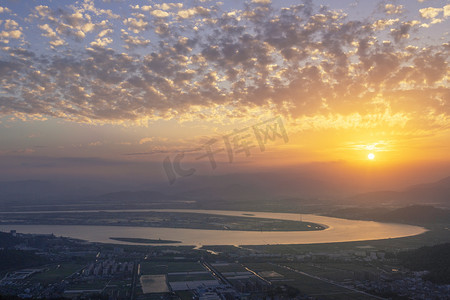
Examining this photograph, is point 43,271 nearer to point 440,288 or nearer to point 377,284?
point 377,284

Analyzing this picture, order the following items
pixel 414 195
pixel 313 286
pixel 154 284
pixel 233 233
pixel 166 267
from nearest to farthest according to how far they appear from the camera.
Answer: pixel 313 286, pixel 154 284, pixel 166 267, pixel 233 233, pixel 414 195

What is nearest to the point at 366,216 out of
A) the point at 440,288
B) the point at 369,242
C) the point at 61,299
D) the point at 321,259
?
the point at 369,242

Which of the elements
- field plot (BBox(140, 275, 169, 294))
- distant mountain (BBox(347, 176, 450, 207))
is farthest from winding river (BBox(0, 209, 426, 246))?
distant mountain (BBox(347, 176, 450, 207))

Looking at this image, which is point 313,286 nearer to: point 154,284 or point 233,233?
point 154,284

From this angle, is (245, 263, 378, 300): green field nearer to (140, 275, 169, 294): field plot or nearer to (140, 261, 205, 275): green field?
(140, 261, 205, 275): green field

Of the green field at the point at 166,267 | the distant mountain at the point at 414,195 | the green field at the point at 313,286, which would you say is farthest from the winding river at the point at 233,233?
the distant mountain at the point at 414,195

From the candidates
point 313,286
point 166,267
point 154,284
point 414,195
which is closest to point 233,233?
point 166,267

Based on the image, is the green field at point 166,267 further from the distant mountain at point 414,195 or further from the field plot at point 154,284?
the distant mountain at point 414,195

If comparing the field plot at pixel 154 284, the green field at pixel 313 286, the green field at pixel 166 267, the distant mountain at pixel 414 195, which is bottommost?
the green field at pixel 313 286
